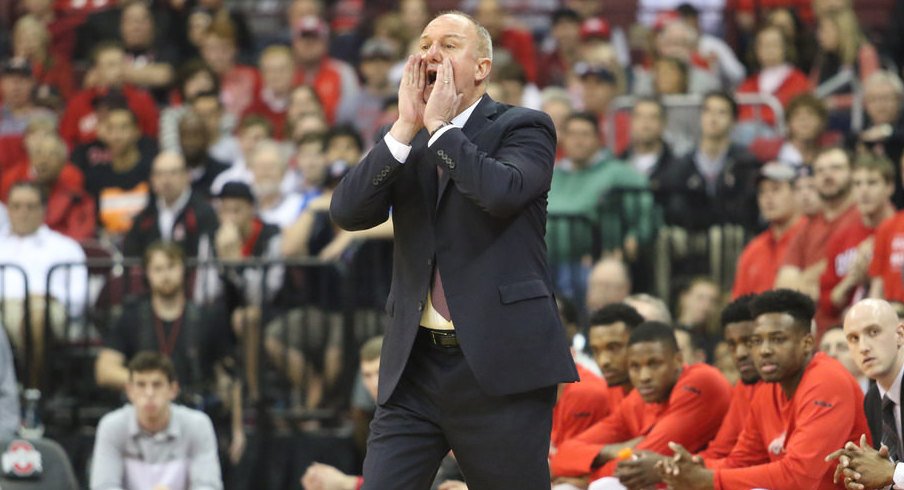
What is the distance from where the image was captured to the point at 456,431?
5.35m

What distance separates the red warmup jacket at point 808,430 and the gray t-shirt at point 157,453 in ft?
10.4

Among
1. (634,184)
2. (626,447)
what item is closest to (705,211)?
(634,184)

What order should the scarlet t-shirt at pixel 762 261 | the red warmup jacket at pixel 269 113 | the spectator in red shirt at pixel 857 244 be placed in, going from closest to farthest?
1. the spectator in red shirt at pixel 857 244
2. the scarlet t-shirt at pixel 762 261
3. the red warmup jacket at pixel 269 113

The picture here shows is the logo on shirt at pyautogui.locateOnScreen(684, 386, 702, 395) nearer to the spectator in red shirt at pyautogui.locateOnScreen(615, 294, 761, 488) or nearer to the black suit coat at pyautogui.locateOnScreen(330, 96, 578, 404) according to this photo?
the spectator in red shirt at pyautogui.locateOnScreen(615, 294, 761, 488)

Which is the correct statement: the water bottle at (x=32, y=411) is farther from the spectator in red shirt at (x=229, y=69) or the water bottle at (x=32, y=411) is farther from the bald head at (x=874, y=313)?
the bald head at (x=874, y=313)

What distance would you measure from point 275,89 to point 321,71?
22.5 inches

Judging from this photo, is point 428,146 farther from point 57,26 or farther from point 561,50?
point 57,26

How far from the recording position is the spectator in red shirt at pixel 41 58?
15.2 m

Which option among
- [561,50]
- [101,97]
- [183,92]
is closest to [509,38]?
[561,50]

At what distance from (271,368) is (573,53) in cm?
532

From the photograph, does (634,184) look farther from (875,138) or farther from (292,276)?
(292,276)

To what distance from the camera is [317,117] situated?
13414mm

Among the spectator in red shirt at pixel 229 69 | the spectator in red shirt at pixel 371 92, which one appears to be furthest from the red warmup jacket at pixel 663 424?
the spectator in red shirt at pixel 229 69

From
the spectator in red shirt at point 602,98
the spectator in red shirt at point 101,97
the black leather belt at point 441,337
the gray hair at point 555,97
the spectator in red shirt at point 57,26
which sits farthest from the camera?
the spectator in red shirt at point 57,26
